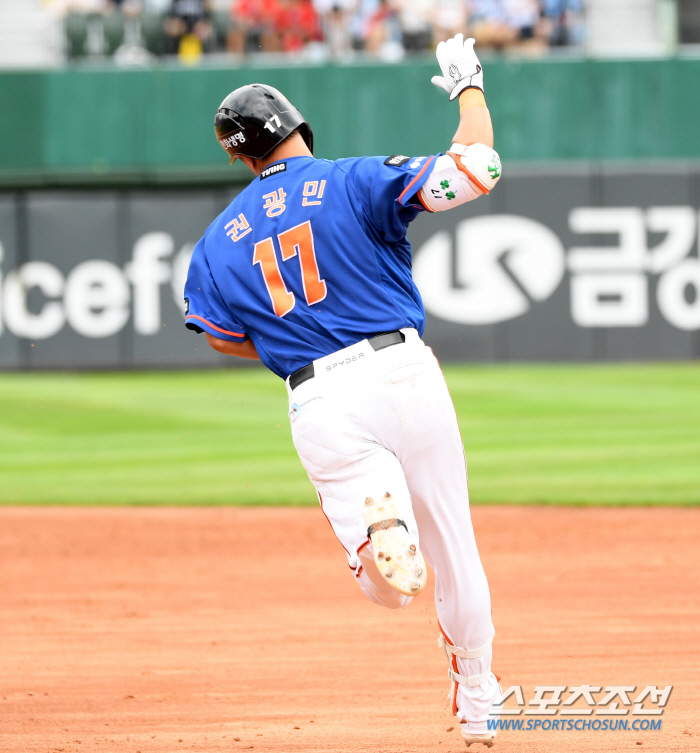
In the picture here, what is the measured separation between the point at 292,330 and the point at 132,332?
1426 centimetres

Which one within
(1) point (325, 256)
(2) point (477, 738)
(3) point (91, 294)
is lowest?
(2) point (477, 738)

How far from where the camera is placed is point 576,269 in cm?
1692

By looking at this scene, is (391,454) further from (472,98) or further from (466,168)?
(472,98)

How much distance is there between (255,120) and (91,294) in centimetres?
1428

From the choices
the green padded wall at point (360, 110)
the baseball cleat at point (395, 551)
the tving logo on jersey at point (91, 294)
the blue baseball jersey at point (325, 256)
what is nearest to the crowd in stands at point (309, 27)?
the green padded wall at point (360, 110)

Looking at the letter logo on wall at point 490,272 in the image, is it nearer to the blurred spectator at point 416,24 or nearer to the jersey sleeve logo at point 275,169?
the blurred spectator at point 416,24

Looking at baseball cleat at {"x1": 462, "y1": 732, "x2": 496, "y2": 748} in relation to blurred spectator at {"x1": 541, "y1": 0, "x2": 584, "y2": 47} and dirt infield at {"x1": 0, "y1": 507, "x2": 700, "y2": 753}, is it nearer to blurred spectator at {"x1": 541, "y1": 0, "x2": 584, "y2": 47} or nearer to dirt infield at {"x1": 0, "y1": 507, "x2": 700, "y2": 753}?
dirt infield at {"x1": 0, "y1": 507, "x2": 700, "y2": 753}

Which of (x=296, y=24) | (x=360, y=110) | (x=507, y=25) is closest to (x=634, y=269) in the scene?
(x=507, y=25)

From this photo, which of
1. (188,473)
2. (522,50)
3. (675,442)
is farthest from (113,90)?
(675,442)

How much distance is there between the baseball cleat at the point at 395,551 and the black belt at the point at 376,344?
481mm

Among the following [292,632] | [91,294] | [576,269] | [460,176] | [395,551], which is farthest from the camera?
[91,294]

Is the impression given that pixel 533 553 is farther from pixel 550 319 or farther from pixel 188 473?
pixel 550 319

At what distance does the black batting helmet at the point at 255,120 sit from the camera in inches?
144

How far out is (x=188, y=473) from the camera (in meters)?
10.7
